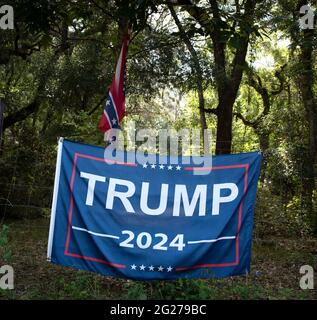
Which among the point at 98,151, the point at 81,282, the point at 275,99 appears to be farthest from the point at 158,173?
the point at 275,99

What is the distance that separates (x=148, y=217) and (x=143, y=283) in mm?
1044

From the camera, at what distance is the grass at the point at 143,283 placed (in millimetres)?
5270

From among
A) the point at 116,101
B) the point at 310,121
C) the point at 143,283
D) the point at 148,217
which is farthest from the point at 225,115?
the point at 148,217

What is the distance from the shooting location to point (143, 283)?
550 cm

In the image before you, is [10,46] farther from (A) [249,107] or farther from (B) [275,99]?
(A) [249,107]

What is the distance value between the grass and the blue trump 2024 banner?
1.64ft

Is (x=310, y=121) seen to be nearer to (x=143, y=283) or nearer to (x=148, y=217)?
(x=143, y=283)

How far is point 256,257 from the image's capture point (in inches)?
329

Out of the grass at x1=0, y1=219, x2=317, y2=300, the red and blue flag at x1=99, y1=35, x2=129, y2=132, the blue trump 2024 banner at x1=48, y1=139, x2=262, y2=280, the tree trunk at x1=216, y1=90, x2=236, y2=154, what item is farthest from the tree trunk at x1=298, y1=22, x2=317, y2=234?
the blue trump 2024 banner at x1=48, y1=139, x2=262, y2=280

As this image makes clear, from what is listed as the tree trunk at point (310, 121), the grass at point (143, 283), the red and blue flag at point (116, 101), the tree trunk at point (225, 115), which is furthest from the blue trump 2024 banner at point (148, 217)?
the tree trunk at point (225, 115)

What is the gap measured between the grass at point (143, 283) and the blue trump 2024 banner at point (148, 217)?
1.64ft

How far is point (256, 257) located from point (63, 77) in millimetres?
5834

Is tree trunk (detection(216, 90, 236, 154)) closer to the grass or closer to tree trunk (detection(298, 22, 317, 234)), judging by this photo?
tree trunk (detection(298, 22, 317, 234))

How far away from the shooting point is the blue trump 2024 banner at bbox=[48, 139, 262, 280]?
193 inches
